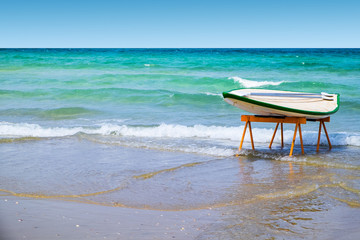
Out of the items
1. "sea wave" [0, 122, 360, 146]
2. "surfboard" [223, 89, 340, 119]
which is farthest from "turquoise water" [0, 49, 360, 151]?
"surfboard" [223, 89, 340, 119]

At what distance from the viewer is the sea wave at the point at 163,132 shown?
396 inches

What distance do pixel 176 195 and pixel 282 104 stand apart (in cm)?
296

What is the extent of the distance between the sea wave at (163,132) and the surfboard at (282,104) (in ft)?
5.24

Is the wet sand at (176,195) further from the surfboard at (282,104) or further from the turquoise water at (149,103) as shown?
the turquoise water at (149,103)

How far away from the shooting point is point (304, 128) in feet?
37.3

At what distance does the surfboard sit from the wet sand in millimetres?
853

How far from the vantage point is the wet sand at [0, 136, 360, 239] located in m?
4.39

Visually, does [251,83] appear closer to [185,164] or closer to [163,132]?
[163,132]

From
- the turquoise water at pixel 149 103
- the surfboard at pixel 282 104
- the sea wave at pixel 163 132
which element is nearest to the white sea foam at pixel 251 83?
the turquoise water at pixel 149 103

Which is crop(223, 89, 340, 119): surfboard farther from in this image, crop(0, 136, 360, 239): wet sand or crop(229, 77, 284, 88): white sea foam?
crop(229, 77, 284, 88): white sea foam

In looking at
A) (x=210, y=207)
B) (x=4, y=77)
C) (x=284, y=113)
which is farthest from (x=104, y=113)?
(x=4, y=77)

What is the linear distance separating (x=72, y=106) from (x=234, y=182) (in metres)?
10.7

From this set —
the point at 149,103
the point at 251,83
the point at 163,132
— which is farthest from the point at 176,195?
the point at 251,83

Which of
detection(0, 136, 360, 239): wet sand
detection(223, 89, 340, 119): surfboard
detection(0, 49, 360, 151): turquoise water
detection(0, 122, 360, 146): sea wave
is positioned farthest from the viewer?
detection(0, 49, 360, 151): turquoise water
